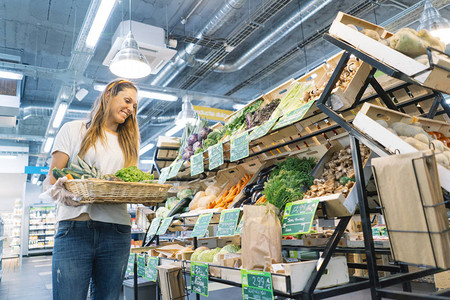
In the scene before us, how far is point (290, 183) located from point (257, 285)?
0.62m

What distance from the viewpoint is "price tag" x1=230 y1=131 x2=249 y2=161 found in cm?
211

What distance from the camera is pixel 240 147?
85.4 inches

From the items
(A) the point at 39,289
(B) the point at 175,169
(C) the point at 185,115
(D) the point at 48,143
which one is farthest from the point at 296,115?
(D) the point at 48,143

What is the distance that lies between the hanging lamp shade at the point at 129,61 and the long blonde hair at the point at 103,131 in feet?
9.49

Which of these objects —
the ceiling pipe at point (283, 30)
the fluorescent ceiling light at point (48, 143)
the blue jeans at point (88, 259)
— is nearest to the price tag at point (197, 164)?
the blue jeans at point (88, 259)

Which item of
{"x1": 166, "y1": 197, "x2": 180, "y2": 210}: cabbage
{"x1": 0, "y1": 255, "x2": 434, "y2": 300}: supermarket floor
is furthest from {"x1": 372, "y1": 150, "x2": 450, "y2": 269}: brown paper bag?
{"x1": 0, "y1": 255, "x2": 434, "y2": 300}: supermarket floor

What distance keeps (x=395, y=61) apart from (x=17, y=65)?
24.5ft

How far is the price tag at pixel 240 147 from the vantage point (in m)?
2.11

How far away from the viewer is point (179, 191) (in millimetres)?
3627

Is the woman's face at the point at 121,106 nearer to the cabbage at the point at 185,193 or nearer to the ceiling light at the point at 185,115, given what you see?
the cabbage at the point at 185,193

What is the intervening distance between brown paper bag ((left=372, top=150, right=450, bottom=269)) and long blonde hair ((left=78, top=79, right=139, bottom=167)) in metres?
1.27

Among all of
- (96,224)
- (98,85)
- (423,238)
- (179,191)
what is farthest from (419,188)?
(98,85)

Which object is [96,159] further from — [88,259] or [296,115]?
[296,115]

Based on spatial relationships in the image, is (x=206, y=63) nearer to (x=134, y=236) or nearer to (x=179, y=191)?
(x=179, y=191)
